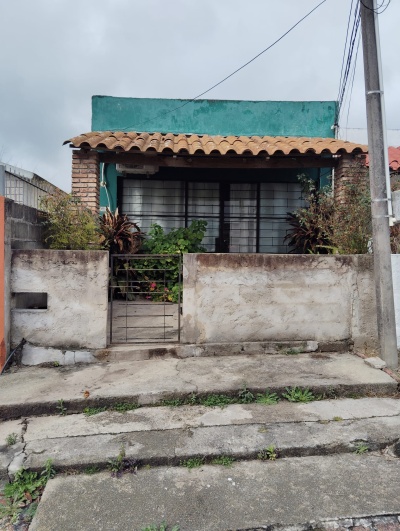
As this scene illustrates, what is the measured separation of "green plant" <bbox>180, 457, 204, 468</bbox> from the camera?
2.64 metres

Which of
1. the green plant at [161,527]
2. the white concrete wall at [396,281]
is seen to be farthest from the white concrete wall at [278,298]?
the green plant at [161,527]

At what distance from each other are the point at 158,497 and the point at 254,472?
2.24 feet

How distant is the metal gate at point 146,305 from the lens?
4824mm

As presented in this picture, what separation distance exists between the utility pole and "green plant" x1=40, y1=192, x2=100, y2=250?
11.8 ft

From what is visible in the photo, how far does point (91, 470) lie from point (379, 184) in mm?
4118

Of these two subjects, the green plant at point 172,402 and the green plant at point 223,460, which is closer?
the green plant at point 223,460

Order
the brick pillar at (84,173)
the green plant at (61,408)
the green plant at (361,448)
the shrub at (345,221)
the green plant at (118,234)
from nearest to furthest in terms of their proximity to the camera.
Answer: the green plant at (361,448) < the green plant at (61,408) < the shrub at (345,221) < the brick pillar at (84,173) < the green plant at (118,234)

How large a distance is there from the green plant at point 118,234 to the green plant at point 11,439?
4.26 meters

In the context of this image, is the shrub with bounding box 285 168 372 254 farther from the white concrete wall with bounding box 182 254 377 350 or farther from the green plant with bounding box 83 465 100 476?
the green plant with bounding box 83 465 100 476

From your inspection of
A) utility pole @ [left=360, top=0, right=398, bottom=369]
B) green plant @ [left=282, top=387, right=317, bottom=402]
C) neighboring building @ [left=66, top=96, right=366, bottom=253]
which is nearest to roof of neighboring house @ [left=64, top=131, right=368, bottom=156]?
neighboring building @ [left=66, top=96, right=366, bottom=253]

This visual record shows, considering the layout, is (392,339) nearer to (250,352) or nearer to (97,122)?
(250,352)

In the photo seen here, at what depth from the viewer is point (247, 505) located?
87.8 inches

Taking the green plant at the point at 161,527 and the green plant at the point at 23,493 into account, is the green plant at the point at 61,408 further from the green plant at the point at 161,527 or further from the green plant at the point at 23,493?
the green plant at the point at 161,527

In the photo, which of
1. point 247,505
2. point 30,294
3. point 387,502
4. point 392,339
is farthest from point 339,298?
point 30,294
